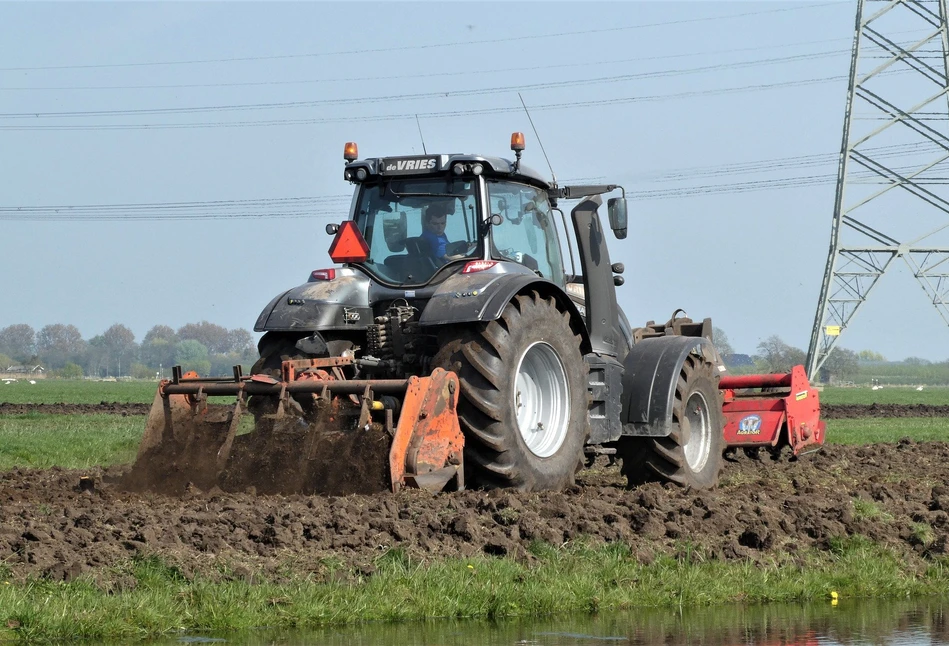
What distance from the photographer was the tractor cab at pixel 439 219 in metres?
10.0

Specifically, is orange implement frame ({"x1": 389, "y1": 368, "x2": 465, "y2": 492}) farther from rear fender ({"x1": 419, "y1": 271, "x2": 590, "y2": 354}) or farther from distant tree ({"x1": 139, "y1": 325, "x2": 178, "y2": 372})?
distant tree ({"x1": 139, "y1": 325, "x2": 178, "y2": 372})

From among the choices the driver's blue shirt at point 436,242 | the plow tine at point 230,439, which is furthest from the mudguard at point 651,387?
the plow tine at point 230,439

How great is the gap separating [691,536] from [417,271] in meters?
3.29

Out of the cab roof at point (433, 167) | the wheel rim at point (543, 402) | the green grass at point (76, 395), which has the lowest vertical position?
the green grass at point (76, 395)

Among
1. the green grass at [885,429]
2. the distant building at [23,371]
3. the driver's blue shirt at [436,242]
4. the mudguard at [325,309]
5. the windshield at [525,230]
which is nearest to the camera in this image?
the mudguard at [325,309]

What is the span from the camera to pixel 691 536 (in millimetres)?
7938

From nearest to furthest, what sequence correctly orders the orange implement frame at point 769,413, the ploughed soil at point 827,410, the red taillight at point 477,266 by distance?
the red taillight at point 477,266 → the orange implement frame at point 769,413 → the ploughed soil at point 827,410

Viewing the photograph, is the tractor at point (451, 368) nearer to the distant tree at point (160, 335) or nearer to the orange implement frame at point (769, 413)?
the orange implement frame at point (769, 413)

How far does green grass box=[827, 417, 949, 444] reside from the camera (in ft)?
65.3

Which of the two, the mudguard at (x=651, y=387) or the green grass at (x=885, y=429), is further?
the green grass at (x=885, y=429)

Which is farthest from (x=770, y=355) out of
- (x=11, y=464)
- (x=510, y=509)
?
(x=510, y=509)

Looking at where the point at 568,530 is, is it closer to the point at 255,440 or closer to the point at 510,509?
the point at 510,509

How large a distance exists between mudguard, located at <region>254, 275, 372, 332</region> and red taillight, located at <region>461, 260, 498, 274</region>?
947 mm

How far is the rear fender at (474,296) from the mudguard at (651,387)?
154 cm
